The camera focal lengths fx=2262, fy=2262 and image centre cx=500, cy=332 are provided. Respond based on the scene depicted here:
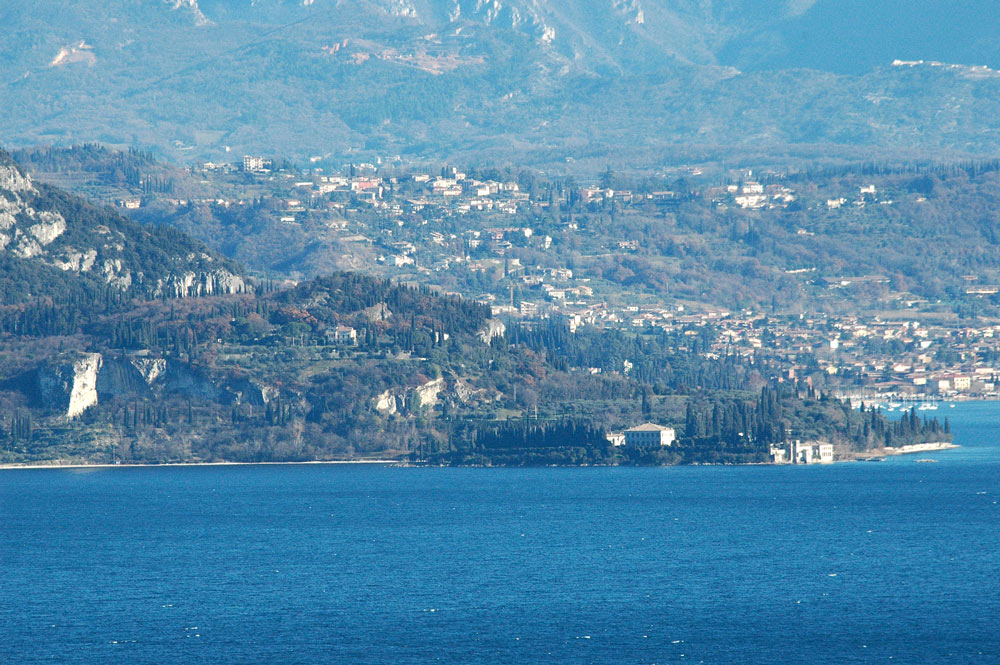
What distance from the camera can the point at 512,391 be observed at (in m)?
189

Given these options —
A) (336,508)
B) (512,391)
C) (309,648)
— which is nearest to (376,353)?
(512,391)

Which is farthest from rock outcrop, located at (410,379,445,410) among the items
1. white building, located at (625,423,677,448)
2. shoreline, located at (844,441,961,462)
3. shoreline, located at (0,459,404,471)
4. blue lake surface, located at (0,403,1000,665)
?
shoreline, located at (844,441,961,462)

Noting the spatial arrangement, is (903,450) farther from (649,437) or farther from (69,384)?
(69,384)

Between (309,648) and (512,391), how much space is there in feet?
350

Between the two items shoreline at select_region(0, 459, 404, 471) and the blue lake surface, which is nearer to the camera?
the blue lake surface

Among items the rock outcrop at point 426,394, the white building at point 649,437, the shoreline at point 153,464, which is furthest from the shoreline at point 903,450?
the rock outcrop at point 426,394

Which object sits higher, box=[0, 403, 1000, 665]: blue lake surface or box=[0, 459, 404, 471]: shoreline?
box=[0, 459, 404, 471]: shoreline

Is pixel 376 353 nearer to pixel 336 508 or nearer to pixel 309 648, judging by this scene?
pixel 336 508

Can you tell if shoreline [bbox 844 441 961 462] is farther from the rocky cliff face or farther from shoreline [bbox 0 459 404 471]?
the rocky cliff face

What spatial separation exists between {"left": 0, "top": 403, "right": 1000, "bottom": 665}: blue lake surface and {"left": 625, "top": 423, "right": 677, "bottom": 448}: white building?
33.4 feet

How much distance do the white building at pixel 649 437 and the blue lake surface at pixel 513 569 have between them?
10.2 m

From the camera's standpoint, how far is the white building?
164 metres

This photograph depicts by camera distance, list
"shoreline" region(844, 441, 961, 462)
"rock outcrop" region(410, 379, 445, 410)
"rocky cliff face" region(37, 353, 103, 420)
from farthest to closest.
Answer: "rock outcrop" region(410, 379, 445, 410) → "rocky cliff face" region(37, 353, 103, 420) → "shoreline" region(844, 441, 961, 462)

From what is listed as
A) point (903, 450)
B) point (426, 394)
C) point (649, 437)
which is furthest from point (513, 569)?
point (426, 394)
